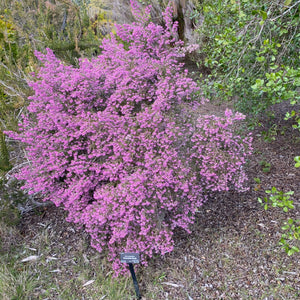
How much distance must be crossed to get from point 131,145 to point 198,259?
1.31m

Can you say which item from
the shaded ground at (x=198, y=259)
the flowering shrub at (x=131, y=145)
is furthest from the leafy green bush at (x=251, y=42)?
the shaded ground at (x=198, y=259)

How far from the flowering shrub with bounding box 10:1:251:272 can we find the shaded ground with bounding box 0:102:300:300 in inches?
11.9

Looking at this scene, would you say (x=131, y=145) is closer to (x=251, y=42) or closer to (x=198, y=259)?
(x=198, y=259)

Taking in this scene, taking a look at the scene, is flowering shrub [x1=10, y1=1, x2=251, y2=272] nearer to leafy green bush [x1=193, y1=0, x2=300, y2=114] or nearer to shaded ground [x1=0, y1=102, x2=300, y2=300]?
shaded ground [x1=0, y1=102, x2=300, y2=300]

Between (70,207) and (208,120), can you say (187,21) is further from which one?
(70,207)

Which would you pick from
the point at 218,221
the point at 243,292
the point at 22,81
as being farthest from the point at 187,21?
the point at 243,292

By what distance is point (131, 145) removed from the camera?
6.93 feet

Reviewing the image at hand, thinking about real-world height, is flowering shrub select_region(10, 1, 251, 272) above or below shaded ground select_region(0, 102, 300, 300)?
above

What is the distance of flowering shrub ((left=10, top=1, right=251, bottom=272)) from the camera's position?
2.06 metres

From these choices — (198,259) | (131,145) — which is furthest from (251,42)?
(198,259)

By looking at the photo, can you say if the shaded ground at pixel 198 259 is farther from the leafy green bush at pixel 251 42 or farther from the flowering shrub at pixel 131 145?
the leafy green bush at pixel 251 42

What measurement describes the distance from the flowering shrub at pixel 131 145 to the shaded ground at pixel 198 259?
30 centimetres

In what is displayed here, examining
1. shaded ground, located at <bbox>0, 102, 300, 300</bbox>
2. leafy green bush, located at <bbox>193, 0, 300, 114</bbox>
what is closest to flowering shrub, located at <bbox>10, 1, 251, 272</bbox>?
shaded ground, located at <bbox>0, 102, 300, 300</bbox>

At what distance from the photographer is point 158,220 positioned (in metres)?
2.20
